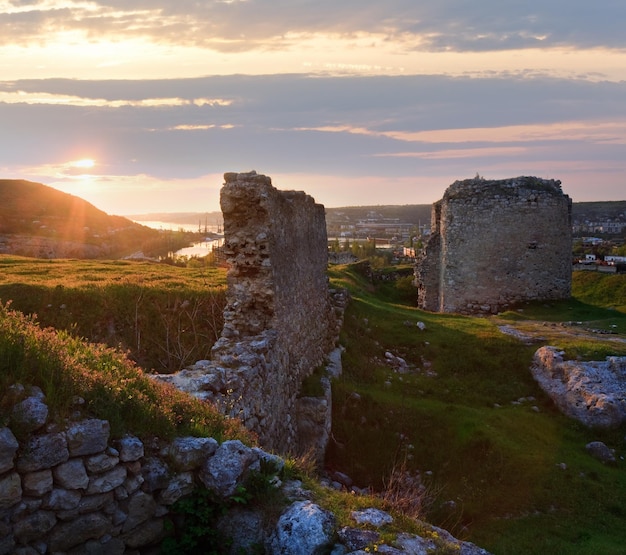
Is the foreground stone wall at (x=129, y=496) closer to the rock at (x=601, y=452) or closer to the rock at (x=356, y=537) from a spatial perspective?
the rock at (x=356, y=537)

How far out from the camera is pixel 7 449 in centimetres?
399

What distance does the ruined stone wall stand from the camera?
873 cm

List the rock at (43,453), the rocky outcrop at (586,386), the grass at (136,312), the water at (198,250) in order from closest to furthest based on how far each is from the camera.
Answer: the rock at (43,453), the rocky outcrop at (586,386), the grass at (136,312), the water at (198,250)

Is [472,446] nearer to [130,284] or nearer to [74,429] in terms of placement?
[74,429]

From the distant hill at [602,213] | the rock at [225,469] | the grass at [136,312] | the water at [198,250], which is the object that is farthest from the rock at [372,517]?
the distant hill at [602,213]

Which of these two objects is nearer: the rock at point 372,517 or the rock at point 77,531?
the rock at point 77,531

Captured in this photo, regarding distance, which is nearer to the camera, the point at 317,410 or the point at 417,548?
Result: the point at 417,548

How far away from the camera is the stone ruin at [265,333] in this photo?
27.3 feet

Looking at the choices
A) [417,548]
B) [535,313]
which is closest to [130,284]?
[417,548]

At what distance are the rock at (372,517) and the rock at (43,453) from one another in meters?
2.55

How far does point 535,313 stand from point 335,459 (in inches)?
626

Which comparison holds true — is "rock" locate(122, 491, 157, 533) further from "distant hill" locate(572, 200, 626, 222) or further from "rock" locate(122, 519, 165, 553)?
"distant hill" locate(572, 200, 626, 222)

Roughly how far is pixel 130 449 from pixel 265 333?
5774 millimetres

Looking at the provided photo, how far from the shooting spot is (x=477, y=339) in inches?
707
